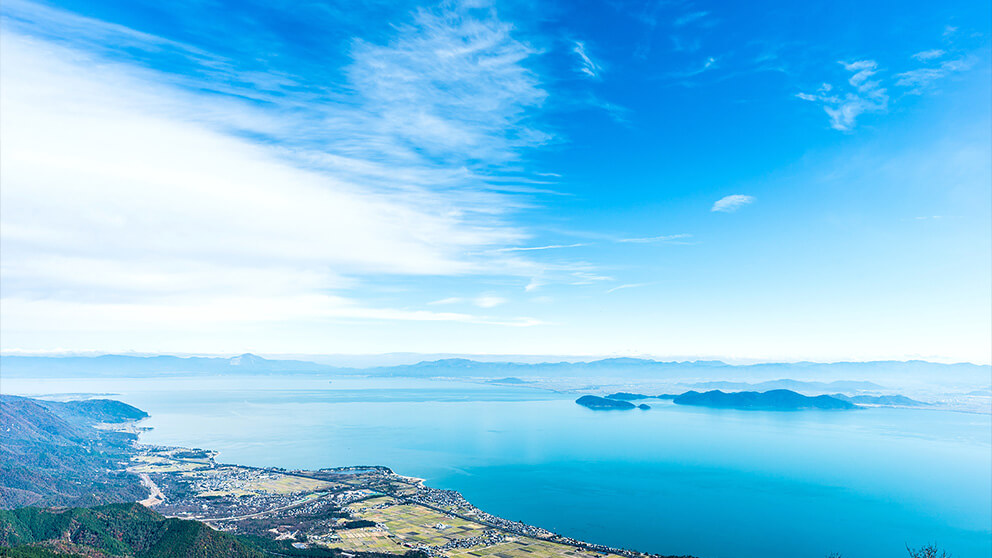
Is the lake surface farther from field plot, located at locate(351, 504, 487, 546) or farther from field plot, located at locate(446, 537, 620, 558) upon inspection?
field plot, located at locate(351, 504, 487, 546)

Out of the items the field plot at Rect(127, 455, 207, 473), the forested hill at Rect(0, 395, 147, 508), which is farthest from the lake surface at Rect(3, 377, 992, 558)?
the forested hill at Rect(0, 395, 147, 508)

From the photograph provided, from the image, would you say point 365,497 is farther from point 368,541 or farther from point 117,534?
point 117,534

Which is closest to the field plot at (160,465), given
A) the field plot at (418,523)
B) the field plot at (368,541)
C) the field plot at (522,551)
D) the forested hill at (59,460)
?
the forested hill at (59,460)

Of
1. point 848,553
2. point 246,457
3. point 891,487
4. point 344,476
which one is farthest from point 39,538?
point 891,487

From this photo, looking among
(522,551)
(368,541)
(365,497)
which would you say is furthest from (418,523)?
(365,497)

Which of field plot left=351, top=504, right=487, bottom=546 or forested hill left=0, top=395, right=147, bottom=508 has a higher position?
field plot left=351, top=504, right=487, bottom=546

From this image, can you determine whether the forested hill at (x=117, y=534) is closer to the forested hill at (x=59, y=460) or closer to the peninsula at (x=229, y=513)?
the peninsula at (x=229, y=513)

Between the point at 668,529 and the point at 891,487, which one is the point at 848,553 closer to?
the point at 668,529
